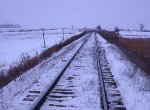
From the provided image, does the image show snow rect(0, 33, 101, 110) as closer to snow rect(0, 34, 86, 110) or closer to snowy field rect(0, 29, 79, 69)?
snow rect(0, 34, 86, 110)

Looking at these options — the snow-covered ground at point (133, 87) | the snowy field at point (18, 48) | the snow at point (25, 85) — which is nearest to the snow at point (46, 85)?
the snow at point (25, 85)

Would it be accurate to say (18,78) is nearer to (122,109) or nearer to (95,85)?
(95,85)

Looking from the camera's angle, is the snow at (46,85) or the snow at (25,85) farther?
the snow at (25,85)

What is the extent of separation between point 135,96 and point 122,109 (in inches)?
59.9

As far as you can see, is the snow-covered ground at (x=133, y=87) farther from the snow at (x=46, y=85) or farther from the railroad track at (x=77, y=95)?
the snow at (x=46, y=85)

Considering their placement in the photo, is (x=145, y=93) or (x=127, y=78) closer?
(x=145, y=93)

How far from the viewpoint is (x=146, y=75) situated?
11.3 metres

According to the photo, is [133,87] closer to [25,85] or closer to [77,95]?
[77,95]

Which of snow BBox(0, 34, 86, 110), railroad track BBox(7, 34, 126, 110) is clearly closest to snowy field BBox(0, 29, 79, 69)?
snow BBox(0, 34, 86, 110)

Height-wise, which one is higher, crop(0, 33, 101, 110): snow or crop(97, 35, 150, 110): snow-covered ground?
crop(0, 33, 101, 110): snow

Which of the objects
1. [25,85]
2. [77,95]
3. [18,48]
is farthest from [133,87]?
[18,48]

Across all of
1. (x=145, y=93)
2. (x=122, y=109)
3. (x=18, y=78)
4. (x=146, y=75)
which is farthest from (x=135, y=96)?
(x=18, y=78)

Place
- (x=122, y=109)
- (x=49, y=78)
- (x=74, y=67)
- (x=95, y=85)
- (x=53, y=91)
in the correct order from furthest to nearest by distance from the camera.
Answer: (x=74, y=67)
(x=49, y=78)
(x=95, y=85)
(x=53, y=91)
(x=122, y=109)

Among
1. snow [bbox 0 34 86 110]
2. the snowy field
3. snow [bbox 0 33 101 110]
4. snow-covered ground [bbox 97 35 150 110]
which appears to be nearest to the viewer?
snow [bbox 0 33 101 110]
